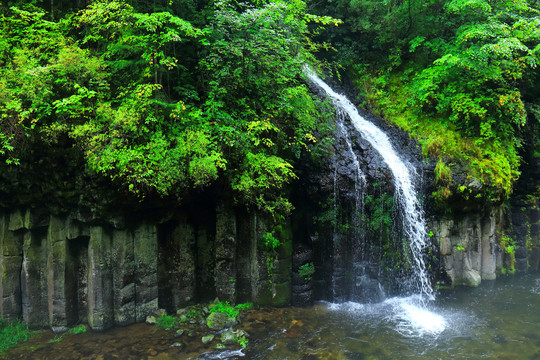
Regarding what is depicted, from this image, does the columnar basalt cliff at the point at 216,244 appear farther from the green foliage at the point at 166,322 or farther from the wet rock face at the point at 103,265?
the green foliage at the point at 166,322

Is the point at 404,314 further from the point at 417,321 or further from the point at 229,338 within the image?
the point at 229,338

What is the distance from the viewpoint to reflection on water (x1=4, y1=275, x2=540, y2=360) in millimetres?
7668

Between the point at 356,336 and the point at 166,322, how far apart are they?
4.75 meters

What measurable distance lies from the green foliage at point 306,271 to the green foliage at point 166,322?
365 cm

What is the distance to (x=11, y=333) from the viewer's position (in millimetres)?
8391

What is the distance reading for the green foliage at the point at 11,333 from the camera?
8.05 metres

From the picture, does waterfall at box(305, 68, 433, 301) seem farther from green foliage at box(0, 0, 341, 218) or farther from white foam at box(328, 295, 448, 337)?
green foliage at box(0, 0, 341, 218)

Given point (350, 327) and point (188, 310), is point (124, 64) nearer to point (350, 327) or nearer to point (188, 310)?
point (188, 310)

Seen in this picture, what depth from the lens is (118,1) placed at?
27.7 ft

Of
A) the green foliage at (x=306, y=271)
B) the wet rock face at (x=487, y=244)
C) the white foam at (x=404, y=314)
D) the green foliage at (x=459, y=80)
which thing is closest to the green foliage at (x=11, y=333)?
the green foliage at (x=306, y=271)

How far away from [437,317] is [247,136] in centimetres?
705

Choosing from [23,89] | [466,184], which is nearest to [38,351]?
[23,89]

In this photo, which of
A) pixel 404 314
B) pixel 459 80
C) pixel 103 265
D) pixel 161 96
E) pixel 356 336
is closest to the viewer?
pixel 356 336

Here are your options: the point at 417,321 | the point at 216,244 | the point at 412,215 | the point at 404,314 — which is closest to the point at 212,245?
the point at 216,244
